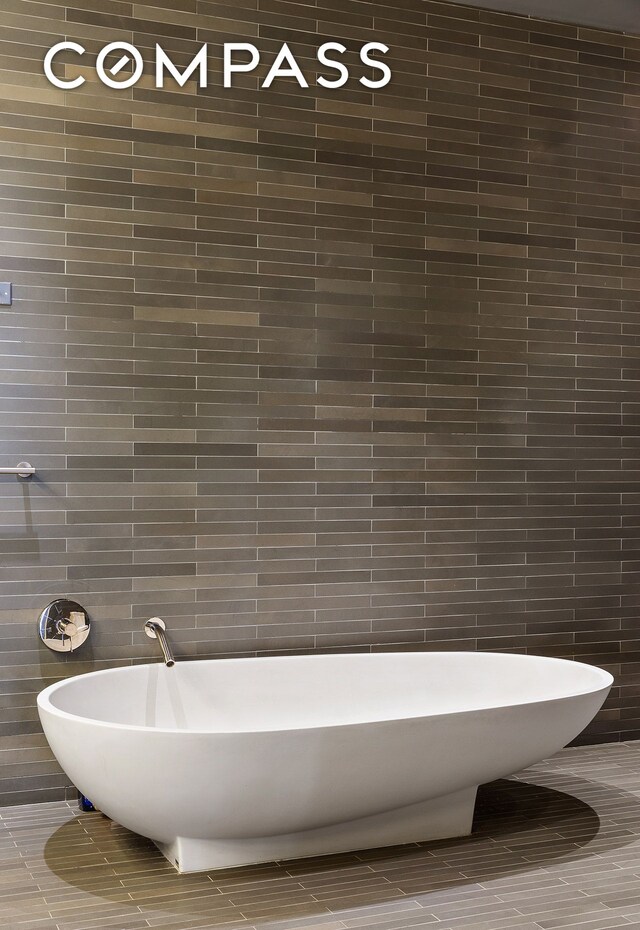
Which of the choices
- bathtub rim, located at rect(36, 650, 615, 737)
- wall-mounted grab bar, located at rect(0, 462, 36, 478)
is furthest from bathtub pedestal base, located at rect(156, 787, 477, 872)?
wall-mounted grab bar, located at rect(0, 462, 36, 478)

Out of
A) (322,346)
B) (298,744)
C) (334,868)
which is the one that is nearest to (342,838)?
(334,868)

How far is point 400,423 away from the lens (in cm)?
408

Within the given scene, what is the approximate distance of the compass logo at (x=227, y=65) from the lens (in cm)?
357

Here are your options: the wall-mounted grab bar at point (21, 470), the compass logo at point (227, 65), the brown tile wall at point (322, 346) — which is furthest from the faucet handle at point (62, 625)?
the compass logo at point (227, 65)

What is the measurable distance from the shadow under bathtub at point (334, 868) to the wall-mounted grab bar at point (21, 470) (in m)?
1.28

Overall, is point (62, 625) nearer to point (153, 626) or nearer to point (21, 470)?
point (153, 626)

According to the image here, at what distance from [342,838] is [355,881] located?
0.21 m

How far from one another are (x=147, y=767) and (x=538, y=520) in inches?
91.5

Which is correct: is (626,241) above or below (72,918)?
above

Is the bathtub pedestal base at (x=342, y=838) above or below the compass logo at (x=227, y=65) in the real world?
below

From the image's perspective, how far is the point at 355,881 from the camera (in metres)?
2.88

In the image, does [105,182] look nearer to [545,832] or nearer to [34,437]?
[34,437]

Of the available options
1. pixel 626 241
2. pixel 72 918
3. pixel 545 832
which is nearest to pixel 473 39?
pixel 626 241

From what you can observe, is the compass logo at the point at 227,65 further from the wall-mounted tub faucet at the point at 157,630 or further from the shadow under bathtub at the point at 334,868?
the shadow under bathtub at the point at 334,868
